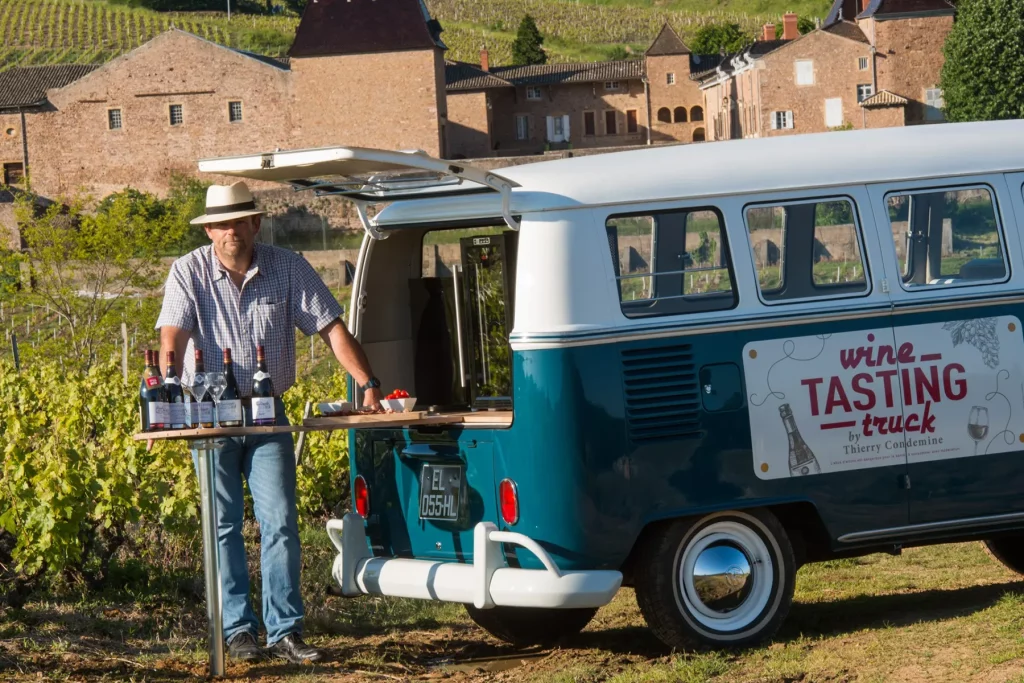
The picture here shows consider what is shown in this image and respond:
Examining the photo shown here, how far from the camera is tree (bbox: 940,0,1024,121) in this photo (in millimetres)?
64938

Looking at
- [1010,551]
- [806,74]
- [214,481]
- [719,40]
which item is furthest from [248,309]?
[719,40]

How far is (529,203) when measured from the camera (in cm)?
616

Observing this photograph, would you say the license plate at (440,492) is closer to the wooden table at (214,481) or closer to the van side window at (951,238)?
the wooden table at (214,481)

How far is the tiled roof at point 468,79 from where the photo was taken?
9006cm

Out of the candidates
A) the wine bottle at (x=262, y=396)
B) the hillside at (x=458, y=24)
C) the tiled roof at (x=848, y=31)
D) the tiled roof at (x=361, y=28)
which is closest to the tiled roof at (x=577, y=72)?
the tiled roof at (x=361, y=28)

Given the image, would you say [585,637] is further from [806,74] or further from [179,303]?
[806,74]

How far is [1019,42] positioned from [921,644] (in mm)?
63335

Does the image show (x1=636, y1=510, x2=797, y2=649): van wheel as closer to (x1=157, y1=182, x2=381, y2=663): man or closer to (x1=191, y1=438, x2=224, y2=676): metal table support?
(x1=157, y1=182, x2=381, y2=663): man

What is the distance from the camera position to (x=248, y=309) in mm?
6590

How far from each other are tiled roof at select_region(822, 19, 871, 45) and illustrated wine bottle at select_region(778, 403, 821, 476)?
7649cm

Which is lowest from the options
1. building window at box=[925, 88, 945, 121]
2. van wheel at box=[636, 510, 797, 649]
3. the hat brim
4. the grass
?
the grass

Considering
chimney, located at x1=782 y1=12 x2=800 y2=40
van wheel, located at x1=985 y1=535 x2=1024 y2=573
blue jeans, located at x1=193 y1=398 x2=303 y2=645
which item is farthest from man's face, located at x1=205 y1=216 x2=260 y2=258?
chimney, located at x1=782 y1=12 x2=800 y2=40

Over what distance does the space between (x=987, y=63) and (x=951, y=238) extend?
63733mm

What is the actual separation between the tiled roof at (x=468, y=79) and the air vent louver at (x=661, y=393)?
84025 mm
